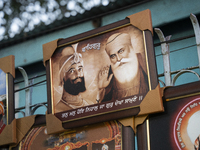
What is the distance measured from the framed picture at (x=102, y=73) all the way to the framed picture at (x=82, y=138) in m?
0.11

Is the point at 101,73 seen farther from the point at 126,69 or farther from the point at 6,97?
the point at 6,97

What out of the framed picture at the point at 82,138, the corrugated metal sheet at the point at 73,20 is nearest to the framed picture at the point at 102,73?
the framed picture at the point at 82,138

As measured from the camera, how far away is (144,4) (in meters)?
5.36

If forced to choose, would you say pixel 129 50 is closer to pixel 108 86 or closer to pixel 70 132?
pixel 108 86

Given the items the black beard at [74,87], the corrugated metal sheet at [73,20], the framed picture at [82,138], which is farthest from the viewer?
the corrugated metal sheet at [73,20]

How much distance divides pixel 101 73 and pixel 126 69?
299 mm

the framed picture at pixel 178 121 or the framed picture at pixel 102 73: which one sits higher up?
the framed picture at pixel 102 73

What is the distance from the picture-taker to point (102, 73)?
12.5ft

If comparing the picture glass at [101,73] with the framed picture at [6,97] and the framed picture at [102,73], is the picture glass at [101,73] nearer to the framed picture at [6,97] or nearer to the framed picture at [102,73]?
the framed picture at [102,73]

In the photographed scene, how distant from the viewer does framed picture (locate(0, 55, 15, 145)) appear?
13.9 feet

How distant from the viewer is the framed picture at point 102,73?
355 cm

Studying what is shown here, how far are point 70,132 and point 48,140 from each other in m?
0.31

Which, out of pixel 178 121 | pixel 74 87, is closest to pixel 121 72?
pixel 74 87

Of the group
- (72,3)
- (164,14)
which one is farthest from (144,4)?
(72,3)
